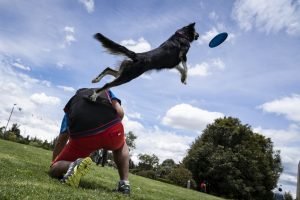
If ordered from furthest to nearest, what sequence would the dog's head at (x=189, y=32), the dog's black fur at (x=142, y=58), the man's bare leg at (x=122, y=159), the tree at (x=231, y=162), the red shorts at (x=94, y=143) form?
1. the tree at (x=231, y=162)
2. the dog's head at (x=189, y=32)
3. the dog's black fur at (x=142, y=58)
4. the man's bare leg at (x=122, y=159)
5. the red shorts at (x=94, y=143)

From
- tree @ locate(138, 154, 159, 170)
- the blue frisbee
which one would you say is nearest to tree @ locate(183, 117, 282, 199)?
tree @ locate(138, 154, 159, 170)

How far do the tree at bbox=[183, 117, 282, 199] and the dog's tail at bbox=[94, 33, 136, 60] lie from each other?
46.6m

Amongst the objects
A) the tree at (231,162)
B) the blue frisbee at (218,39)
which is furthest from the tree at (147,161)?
the blue frisbee at (218,39)

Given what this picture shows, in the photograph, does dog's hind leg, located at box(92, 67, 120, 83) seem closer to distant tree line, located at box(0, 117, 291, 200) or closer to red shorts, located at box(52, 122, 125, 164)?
red shorts, located at box(52, 122, 125, 164)

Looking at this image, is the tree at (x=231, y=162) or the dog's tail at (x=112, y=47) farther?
the tree at (x=231, y=162)

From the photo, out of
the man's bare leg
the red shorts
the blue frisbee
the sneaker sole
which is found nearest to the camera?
the sneaker sole

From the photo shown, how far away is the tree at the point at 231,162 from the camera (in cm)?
5112

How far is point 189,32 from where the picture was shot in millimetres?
6973

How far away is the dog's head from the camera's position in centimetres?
684

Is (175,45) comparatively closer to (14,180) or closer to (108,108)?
(108,108)

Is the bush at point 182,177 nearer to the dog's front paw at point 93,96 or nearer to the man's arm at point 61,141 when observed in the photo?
the man's arm at point 61,141

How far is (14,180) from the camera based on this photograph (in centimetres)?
472

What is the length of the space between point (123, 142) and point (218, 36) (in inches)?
124

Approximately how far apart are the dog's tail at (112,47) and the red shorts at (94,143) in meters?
1.34
